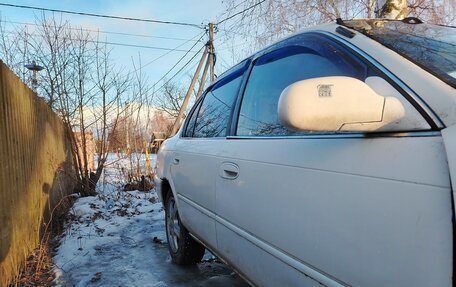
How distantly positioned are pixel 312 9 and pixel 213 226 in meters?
9.75

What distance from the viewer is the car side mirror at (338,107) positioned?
1.30m

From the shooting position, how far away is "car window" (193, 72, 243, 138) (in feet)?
9.56

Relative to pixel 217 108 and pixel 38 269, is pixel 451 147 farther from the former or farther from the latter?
pixel 38 269

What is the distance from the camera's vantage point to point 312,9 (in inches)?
439

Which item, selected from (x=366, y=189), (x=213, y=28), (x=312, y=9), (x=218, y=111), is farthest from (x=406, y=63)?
(x=213, y=28)

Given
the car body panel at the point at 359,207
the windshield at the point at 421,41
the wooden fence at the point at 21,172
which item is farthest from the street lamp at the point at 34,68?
the windshield at the point at 421,41

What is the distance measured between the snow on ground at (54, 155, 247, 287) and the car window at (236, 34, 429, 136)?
69.2 inches

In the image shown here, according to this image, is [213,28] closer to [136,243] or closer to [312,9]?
[312,9]

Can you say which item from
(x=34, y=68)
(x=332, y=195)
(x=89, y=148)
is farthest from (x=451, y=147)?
(x=89, y=148)

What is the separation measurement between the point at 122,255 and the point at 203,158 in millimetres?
2179

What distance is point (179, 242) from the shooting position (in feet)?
12.9

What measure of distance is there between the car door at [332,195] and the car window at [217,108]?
0.43 meters

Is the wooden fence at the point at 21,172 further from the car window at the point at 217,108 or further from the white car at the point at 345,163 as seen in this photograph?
the white car at the point at 345,163

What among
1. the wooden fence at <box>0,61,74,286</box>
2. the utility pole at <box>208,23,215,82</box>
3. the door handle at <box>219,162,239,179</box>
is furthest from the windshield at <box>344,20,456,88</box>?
the utility pole at <box>208,23,215,82</box>
